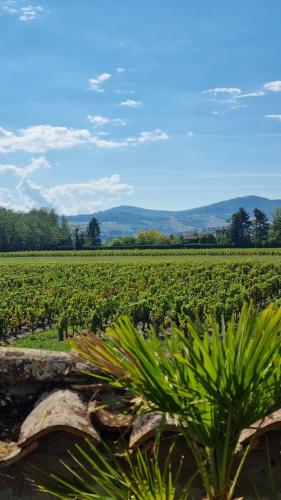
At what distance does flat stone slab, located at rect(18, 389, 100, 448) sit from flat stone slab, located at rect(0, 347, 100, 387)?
21 cm

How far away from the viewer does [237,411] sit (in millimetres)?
1819

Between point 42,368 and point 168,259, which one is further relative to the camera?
point 168,259

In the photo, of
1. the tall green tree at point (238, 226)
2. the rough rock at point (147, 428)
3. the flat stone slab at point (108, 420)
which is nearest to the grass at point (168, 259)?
the tall green tree at point (238, 226)

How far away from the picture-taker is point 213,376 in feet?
5.97

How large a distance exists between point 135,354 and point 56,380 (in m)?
1.57

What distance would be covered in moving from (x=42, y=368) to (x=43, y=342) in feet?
61.6

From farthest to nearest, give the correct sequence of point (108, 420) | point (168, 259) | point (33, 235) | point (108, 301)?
point (33, 235), point (168, 259), point (108, 301), point (108, 420)

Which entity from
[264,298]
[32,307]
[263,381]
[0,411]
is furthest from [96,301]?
[263,381]

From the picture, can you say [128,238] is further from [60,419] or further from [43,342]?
[60,419]

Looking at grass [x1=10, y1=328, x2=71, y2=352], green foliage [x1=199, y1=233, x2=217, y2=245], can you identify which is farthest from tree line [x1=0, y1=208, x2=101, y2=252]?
grass [x1=10, y1=328, x2=71, y2=352]

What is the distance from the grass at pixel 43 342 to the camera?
20.6 metres

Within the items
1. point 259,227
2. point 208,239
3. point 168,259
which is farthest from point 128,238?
point 168,259

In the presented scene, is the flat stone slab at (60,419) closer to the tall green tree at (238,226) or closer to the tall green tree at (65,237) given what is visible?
the tall green tree at (238,226)

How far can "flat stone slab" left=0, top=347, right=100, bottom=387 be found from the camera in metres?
3.26
